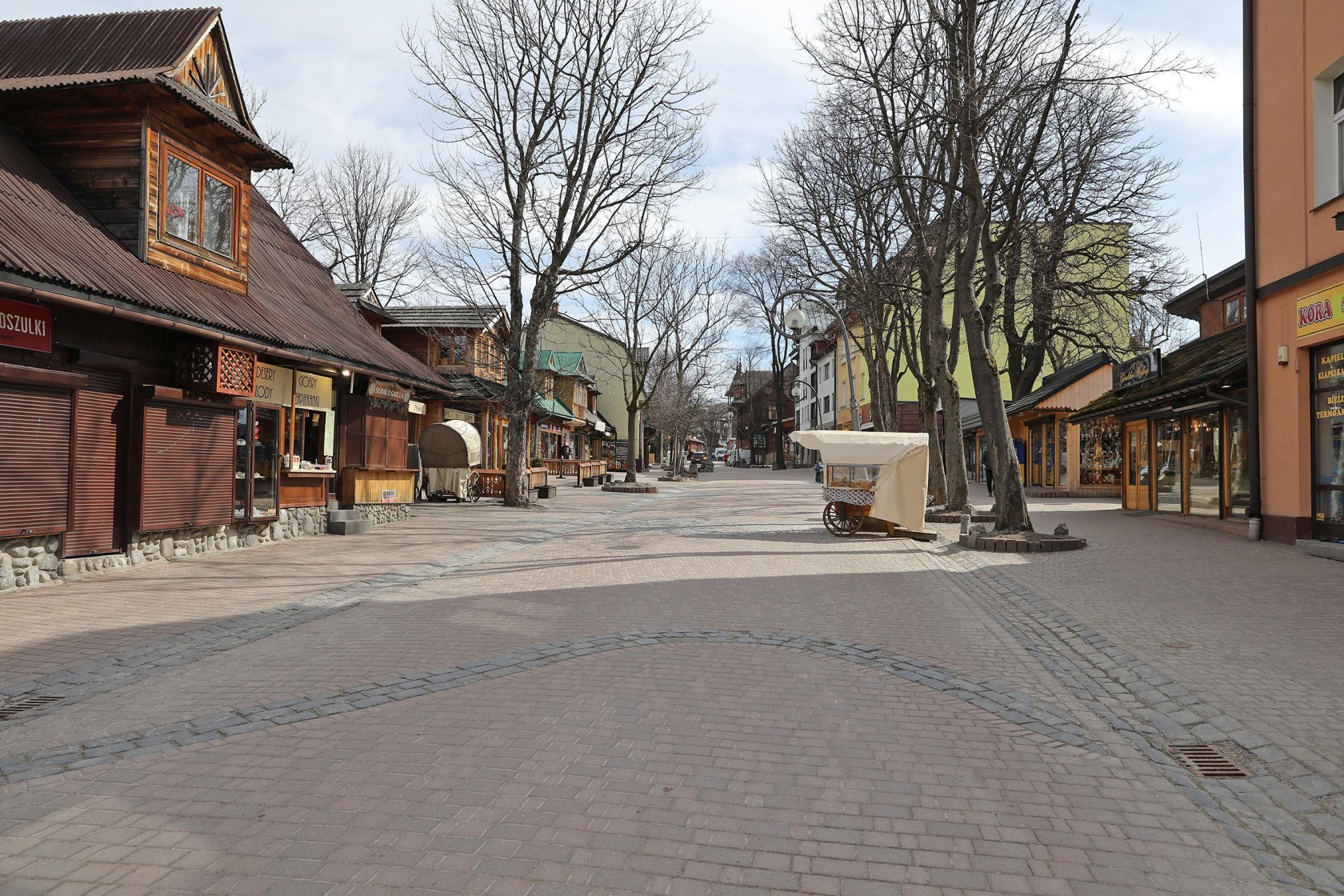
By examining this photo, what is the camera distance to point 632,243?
923 inches

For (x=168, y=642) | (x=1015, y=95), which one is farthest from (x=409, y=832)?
(x=1015, y=95)

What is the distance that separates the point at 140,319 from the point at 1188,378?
1729 cm

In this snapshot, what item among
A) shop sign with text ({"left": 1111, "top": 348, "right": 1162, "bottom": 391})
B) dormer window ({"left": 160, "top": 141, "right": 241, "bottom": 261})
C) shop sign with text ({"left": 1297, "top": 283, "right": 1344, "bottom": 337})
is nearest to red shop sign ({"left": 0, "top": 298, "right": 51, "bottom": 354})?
dormer window ({"left": 160, "top": 141, "right": 241, "bottom": 261})

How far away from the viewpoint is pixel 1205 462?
59.5ft

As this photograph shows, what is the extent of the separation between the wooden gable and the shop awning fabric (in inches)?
656

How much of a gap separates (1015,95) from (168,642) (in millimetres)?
13012

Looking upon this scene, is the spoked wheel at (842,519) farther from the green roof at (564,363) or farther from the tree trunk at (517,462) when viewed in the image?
the green roof at (564,363)

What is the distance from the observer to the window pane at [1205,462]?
17.4 m

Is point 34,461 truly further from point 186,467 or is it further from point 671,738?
point 671,738

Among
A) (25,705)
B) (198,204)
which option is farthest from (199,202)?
(25,705)

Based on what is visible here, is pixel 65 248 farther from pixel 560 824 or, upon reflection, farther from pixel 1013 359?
pixel 1013 359

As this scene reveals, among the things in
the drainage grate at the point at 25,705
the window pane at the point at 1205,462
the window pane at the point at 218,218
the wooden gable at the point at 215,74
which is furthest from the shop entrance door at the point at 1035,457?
the drainage grate at the point at 25,705

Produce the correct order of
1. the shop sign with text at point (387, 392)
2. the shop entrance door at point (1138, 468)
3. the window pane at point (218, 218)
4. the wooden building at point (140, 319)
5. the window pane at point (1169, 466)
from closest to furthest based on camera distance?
the wooden building at point (140, 319)
the window pane at point (218, 218)
the shop sign with text at point (387, 392)
the window pane at point (1169, 466)
the shop entrance door at point (1138, 468)

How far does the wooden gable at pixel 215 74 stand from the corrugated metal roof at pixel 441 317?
15687mm
